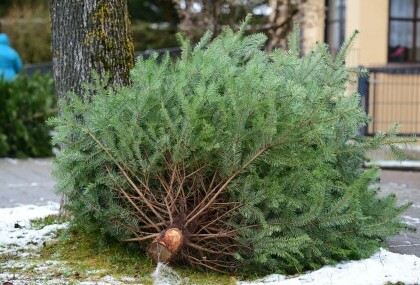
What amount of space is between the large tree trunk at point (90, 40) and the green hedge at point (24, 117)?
7475 mm

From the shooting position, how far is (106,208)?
18.9 ft

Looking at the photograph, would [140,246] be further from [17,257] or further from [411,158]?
[411,158]

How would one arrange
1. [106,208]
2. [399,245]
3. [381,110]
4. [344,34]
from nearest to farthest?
1. [106,208]
2. [399,245]
3. [381,110]
4. [344,34]

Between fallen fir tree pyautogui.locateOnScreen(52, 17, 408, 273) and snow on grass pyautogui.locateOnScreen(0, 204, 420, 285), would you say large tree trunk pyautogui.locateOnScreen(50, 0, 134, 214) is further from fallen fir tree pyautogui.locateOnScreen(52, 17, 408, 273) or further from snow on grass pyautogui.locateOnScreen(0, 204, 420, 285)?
snow on grass pyautogui.locateOnScreen(0, 204, 420, 285)

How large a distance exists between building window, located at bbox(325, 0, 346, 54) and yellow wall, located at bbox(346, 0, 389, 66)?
2.10 ft

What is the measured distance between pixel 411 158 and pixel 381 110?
4.70ft

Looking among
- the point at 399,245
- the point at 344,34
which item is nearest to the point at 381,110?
the point at 344,34

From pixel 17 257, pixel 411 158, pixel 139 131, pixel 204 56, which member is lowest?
pixel 411 158

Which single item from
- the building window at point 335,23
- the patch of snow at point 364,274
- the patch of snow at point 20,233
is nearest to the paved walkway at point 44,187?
the patch of snow at point 364,274

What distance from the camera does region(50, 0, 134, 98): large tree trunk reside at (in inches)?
257

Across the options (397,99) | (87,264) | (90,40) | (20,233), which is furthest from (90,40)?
(397,99)

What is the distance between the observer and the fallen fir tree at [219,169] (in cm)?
525

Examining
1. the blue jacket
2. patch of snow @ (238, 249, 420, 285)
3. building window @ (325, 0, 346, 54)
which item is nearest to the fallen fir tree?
patch of snow @ (238, 249, 420, 285)

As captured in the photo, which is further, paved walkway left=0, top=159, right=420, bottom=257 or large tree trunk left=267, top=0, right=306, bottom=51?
large tree trunk left=267, top=0, right=306, bottom=51
